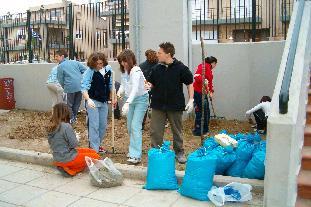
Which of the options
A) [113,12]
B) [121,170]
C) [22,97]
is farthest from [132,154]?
[22,97]

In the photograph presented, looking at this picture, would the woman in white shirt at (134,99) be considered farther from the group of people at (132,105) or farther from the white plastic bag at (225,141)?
the white plastic bag at (225,141)

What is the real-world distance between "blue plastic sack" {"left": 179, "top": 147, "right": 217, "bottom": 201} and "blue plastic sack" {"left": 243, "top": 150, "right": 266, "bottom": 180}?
584mm

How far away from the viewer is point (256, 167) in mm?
5062

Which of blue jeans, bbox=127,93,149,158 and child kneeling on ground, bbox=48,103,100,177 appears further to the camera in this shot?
blue jeans, bbox=127,93,149,158

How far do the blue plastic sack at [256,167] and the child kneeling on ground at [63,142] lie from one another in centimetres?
234

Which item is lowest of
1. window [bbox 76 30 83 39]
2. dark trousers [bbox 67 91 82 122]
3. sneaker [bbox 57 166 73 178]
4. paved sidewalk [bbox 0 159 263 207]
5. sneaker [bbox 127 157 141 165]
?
paved sidewalk [bbox 0 159 263 207]

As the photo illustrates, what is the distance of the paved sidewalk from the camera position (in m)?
4.82

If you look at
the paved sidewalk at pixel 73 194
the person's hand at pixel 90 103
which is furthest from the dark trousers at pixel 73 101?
the paved sidewalk at pixel 73 194

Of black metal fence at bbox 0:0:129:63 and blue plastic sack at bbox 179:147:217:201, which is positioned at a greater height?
black metal fence at bbox 0:0:129:63

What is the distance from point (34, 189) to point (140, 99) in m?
2.13

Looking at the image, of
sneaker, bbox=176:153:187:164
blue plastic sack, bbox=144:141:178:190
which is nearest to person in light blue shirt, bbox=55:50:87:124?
sneaker, bbox=176:153:187:164

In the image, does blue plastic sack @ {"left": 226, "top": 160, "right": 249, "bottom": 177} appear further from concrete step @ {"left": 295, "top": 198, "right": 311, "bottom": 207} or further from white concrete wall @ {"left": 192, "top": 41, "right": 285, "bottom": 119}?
white concrete wall @ {"left": 192, "top": 41, "right": 285, "bottom": 119}

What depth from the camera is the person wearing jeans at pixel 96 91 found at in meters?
6.37

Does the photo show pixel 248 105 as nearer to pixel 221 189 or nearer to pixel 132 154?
pixel 132 154
